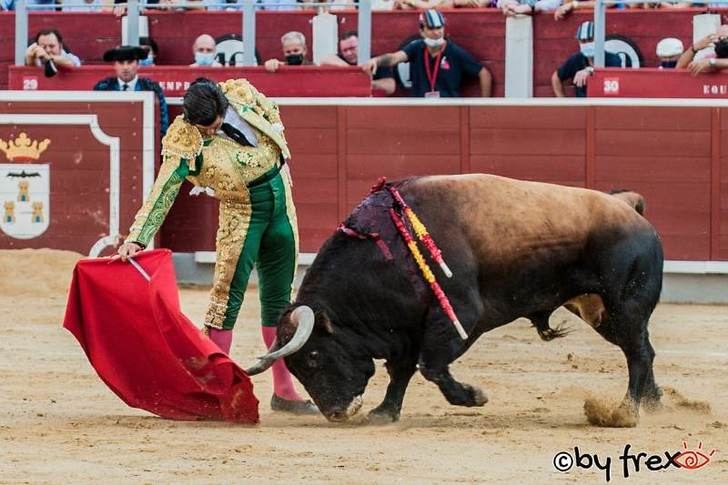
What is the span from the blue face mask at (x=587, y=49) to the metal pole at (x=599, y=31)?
61mm

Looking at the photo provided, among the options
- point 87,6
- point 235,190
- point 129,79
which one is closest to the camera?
point 235,190

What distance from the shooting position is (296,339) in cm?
572

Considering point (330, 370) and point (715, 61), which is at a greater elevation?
point (715, 61)

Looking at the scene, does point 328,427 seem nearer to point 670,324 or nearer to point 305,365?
point 305,365

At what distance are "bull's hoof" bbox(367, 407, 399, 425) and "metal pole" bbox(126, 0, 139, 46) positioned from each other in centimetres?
556

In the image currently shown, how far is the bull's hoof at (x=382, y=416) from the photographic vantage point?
233 inches

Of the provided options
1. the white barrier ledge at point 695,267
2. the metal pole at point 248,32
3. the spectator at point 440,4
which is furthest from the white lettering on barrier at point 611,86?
the metal pole at point 248,32

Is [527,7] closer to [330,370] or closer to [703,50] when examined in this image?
[703,50]

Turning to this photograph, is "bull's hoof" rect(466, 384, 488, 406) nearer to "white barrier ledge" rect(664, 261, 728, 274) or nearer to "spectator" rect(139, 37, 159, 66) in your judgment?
"white barrier ledge" rect(664, 261, 728, 274)

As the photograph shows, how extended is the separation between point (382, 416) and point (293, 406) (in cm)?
52

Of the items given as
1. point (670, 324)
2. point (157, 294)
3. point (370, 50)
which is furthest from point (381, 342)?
point (370, 50)

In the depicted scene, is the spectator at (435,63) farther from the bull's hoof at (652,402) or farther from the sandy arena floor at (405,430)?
the bull's hoof at (652,402)

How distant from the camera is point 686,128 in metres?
11.0

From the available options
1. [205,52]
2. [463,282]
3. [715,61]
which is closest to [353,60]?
[205,52]
